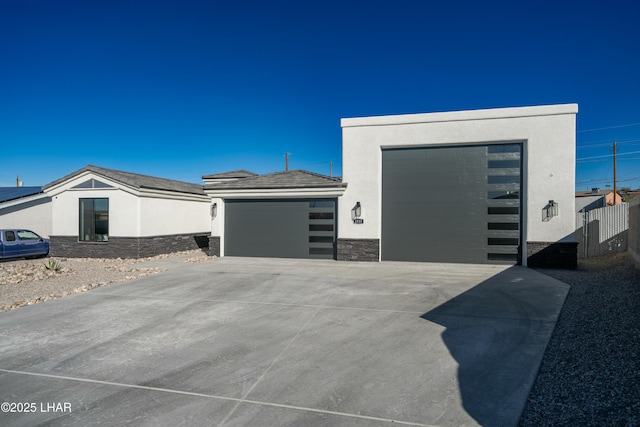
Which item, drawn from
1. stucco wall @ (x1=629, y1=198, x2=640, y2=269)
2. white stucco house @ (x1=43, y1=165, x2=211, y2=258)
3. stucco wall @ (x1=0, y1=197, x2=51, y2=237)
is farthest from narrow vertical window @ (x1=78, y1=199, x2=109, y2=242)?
stucco wall @ (x1=629, y1=198, x2=640, y2=269)

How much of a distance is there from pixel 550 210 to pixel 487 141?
3.14m

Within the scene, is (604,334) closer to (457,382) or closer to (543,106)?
Result: (457,382)

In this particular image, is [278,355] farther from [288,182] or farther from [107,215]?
[107,215]

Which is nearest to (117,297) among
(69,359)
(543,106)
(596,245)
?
(69,359)

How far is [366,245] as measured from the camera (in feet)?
45.6

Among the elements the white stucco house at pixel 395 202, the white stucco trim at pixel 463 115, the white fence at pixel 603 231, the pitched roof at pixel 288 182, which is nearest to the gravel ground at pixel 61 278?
the white stucco house at pixel 395 202

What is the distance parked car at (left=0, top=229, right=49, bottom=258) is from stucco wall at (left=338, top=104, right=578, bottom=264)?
514 inches

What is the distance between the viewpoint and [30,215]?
19.0 metres

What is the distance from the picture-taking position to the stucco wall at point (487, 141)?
1200cm

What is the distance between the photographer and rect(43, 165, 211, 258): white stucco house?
15.1m

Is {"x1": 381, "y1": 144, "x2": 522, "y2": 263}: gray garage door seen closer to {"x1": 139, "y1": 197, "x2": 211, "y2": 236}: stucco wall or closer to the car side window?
{"x1": 139, "y1": 197, "x2": 211, "y2": 236}: stucco wall

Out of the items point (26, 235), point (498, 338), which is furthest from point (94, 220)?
point (498, 338)

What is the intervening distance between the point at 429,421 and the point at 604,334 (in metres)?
3.53

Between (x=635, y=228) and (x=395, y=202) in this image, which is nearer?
(x=635, y=228)
